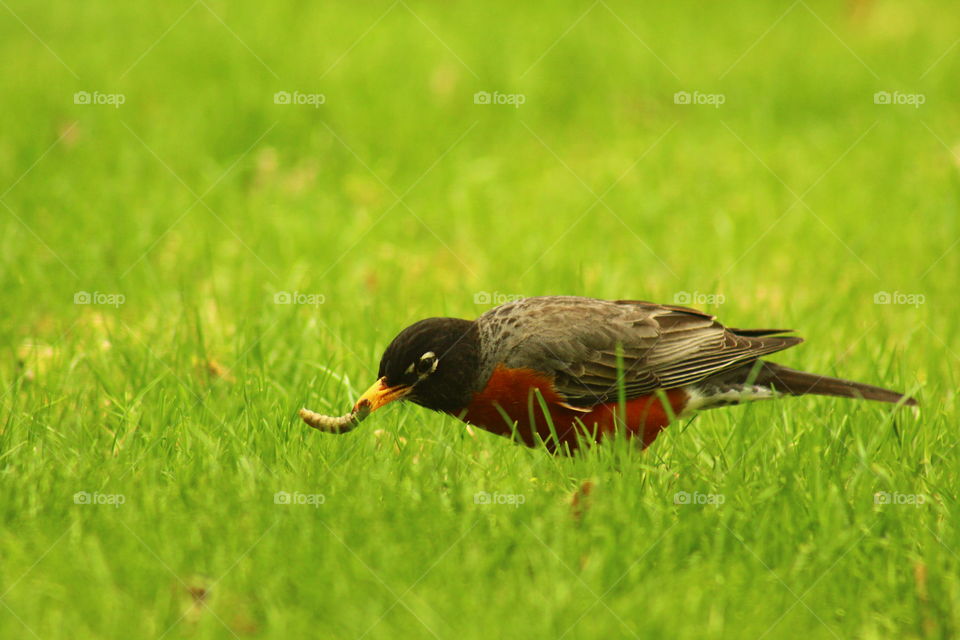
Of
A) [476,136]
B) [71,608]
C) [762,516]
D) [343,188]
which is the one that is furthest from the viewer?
[476,136]

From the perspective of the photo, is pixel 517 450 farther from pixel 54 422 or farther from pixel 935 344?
pixel 935 344

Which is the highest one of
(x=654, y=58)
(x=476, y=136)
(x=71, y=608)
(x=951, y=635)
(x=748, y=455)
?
(x=654, y=58)

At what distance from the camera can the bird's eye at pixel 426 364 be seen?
4477mm

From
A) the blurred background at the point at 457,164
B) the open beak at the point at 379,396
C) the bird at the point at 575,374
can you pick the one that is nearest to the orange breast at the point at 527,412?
the bird at the point at 575,374

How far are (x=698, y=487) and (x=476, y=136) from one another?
588 cm

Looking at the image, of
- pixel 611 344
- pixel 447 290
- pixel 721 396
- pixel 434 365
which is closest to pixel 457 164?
pixel 447 290

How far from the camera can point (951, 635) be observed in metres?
3.35

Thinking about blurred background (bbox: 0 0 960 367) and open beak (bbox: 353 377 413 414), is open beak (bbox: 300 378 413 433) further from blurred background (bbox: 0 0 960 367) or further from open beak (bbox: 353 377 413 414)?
blurred background (bbox: 0 0 960 367)

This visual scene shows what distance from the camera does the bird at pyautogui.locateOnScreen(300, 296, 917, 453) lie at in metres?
4.51

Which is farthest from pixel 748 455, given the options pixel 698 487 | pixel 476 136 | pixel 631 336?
pixel 476 136

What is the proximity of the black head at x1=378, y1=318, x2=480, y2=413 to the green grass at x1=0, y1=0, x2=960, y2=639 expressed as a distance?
0.62 ft

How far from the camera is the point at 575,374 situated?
4.70m

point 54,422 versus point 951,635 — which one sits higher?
point 54,422

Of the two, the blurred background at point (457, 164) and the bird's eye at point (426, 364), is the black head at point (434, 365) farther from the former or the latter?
the blurred background at point (457, 164)
